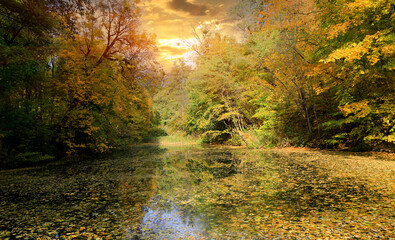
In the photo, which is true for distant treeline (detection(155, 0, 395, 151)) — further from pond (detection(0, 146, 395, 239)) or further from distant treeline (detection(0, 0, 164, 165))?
distant treeline (detection(0, 0, 164, 165))

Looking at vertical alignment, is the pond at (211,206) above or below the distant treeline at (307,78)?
below

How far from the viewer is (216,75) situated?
74.3ft

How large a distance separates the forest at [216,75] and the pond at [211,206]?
4753 millimetres

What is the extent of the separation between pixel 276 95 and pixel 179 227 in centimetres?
1573

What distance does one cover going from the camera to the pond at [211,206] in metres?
4.38

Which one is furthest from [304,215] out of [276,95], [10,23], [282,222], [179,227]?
[10,23]

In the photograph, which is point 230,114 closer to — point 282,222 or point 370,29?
point 370,29

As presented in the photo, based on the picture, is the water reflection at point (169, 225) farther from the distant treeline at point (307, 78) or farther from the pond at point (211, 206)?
the distant treeline at point (307, 78)

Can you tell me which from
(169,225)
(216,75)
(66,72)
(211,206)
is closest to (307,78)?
(216,75)

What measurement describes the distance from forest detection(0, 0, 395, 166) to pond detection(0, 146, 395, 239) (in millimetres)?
4753

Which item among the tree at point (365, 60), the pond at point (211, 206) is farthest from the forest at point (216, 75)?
the pond at point (211, 206)

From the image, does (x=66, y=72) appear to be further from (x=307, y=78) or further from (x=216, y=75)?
(x=307, y=78)

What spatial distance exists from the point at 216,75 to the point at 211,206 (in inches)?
706

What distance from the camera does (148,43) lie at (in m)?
19.1
